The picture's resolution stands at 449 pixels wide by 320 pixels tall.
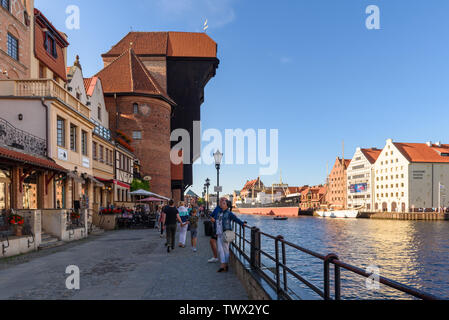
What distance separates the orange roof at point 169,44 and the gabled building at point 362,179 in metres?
69.5

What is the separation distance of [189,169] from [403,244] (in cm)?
3661

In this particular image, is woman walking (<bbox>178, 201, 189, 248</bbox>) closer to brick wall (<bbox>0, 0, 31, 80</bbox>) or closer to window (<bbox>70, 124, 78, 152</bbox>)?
window (<bbox>70, 124, 78, 152</bbox>)

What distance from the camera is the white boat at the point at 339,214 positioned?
90.0 metres

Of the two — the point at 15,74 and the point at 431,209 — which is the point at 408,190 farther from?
the point at 15,74

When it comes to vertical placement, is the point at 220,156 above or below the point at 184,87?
below

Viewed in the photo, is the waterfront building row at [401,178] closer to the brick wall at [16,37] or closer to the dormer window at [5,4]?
the brick wall at [16,37]

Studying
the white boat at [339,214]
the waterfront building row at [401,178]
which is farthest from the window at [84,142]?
the waterfront building row at [401,178]

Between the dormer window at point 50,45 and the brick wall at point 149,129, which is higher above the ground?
the dormer window at point 50,45

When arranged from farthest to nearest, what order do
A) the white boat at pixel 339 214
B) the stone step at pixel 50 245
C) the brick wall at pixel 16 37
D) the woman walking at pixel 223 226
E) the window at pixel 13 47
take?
the white boat at pixel 339 214 → the window at pixel 13 47 → the brick wall at pixel 16 37 → the stone step at pixel 50 245 → the woman walking at pixel 223 226

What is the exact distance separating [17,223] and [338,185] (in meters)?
123

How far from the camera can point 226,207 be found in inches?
355

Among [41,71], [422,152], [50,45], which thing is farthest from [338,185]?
[41,71]

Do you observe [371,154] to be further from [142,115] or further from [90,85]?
[90,85]
